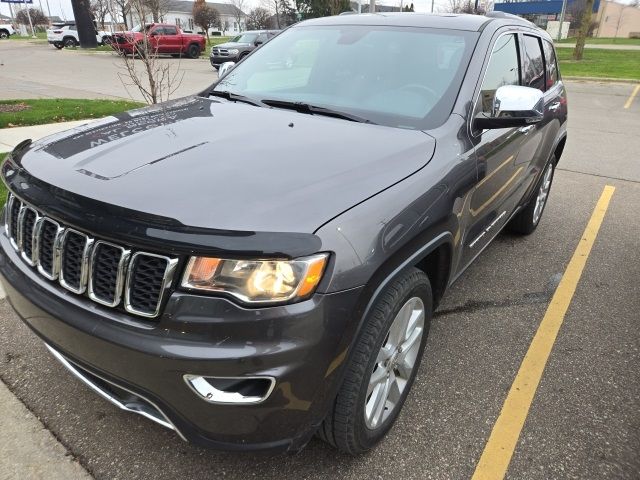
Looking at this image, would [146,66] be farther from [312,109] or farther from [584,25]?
[584,25]

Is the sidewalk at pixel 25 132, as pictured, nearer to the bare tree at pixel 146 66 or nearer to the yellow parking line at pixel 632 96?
the bare tree at pixel 146 66

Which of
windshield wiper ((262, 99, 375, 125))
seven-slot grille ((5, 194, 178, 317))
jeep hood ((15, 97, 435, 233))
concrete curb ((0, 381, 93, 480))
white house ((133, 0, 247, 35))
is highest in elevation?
windshield wiper ((262, 99, 375, 125))

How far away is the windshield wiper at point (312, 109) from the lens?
270 cm

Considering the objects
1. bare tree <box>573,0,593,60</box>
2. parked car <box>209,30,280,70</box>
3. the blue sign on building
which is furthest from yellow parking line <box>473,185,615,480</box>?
the blue sign on building

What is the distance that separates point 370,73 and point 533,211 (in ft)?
8.02

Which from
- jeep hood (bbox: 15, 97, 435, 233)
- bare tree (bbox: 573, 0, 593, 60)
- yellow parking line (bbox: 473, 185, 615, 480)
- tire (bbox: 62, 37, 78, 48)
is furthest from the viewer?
tire (bbox: 62, 37, 78, 48)

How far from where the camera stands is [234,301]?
1643mm

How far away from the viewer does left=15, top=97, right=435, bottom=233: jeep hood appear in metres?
1.75

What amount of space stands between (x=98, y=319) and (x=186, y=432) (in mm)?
493

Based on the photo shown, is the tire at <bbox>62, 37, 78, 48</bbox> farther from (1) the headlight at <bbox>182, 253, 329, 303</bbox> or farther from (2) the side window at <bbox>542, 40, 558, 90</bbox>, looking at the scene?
(1) the headlight at <bbox>182, 253, 329, 303</bbox>

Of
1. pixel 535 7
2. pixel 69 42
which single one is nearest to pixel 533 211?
pixel 69 42

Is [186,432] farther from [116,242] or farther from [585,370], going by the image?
[585,370]

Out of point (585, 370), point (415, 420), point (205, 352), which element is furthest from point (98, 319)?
point (585, 370)

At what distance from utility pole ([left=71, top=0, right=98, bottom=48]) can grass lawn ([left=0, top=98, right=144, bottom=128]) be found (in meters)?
23.9
